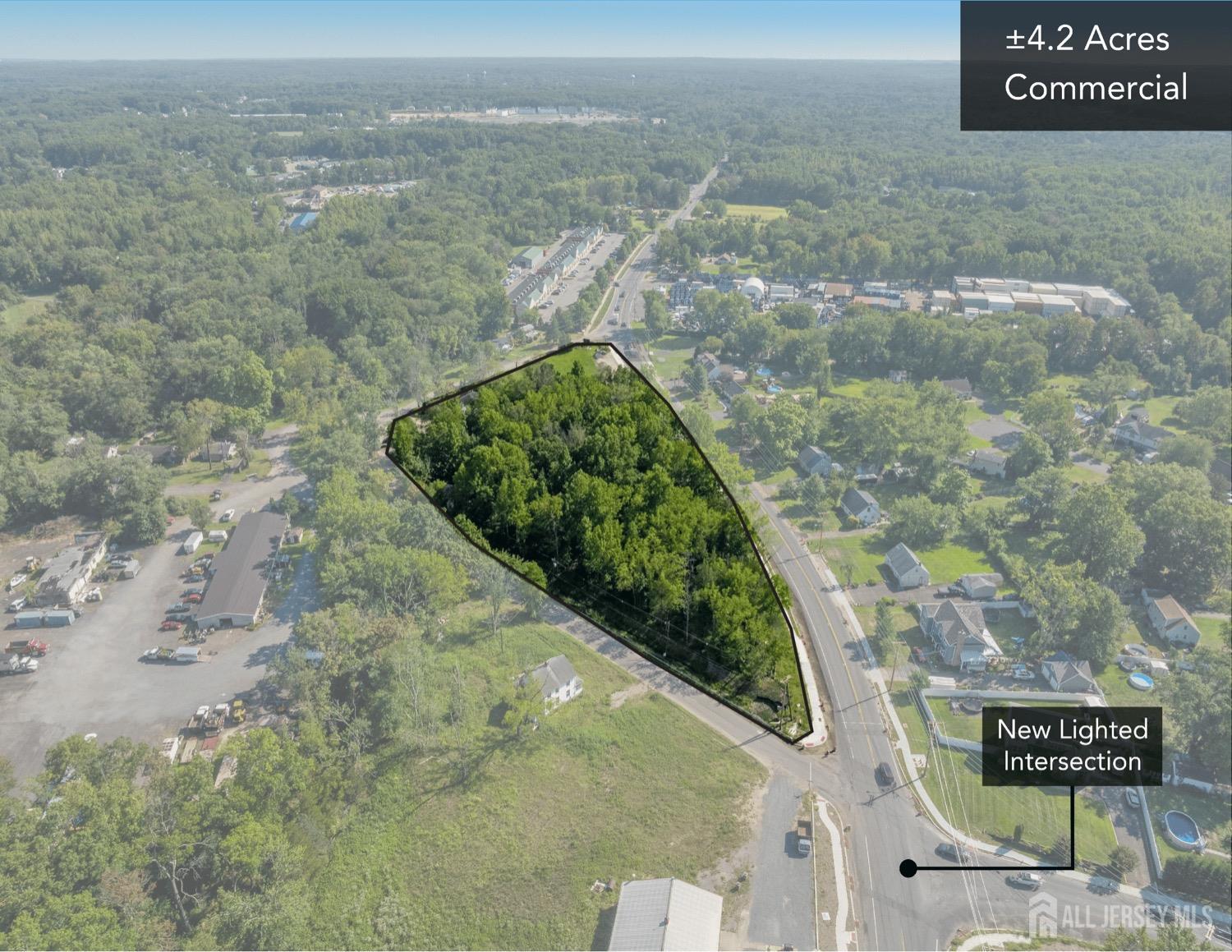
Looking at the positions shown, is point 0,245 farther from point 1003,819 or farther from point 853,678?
point 1003,819

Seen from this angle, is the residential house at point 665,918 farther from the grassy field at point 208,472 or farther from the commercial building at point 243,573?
the grassy field at point 208,472

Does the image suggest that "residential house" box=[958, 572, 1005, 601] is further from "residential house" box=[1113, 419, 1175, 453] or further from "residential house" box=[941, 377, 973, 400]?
"residential house" box=[941, 377, 973, 400]

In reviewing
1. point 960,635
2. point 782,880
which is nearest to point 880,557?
point 960,635

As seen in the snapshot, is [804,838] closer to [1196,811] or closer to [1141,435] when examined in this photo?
[1196,811]

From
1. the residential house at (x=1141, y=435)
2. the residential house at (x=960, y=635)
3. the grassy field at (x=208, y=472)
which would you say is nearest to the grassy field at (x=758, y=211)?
the residential house at (x=1141, y=435)

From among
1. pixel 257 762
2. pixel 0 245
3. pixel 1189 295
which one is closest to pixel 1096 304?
pixel 1189 295
